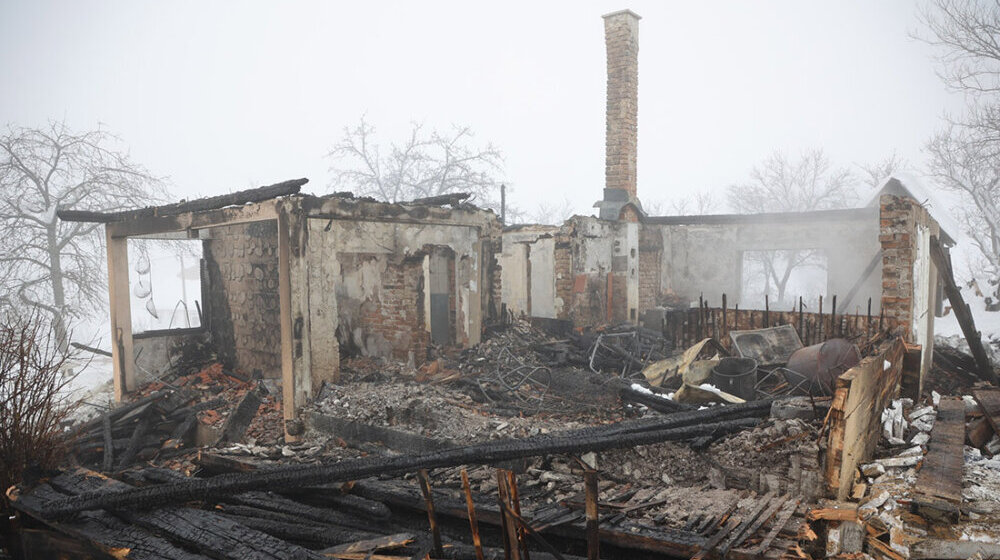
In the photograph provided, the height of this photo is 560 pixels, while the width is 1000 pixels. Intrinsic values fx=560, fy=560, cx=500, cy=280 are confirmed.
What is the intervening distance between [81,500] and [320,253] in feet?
15.1

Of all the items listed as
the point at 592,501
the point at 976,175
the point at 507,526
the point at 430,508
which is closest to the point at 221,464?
the point at 430,508

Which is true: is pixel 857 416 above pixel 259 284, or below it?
below

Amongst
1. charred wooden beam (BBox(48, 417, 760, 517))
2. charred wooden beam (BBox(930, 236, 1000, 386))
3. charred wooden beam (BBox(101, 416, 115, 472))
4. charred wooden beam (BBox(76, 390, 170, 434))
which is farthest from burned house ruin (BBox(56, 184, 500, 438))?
charred wooden beam (BBox(930, 236, 1000, 386))

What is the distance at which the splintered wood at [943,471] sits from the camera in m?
4.34

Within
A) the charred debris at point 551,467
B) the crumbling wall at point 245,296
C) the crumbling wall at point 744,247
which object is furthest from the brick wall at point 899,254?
the crumbling wall at point 245,296

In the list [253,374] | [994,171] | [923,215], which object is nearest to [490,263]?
[253,374]

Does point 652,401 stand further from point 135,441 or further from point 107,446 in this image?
point 107,446

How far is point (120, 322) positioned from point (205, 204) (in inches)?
144

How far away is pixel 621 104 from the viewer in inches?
682

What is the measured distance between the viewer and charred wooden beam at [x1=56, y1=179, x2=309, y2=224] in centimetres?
781

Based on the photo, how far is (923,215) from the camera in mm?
8812

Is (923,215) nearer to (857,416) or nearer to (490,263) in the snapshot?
(857,416)

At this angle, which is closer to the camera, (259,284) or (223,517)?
(223,517)

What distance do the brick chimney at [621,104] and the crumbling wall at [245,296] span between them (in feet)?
34.0
